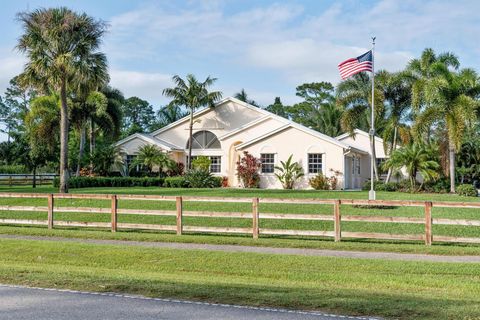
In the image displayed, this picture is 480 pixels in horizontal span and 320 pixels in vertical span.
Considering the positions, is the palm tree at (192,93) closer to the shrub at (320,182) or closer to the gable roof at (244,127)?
the gable roof at (244,127)

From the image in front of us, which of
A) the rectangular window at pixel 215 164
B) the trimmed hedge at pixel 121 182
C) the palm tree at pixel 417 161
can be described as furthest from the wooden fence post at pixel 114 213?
the rectangular window at pixel 215 164

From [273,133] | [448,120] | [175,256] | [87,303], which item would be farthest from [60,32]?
[87,303]

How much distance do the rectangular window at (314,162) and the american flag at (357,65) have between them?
37.7 feet

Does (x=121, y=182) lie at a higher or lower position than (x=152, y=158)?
lower

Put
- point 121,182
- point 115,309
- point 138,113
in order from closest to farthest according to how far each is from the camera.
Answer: point 115,309, point 121,182, point 138,113

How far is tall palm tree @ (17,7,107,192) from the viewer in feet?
88.0

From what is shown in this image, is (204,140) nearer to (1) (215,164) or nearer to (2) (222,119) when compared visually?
(2) (222,119)

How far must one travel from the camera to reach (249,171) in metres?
35.4

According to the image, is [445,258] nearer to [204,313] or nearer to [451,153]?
[204,313]

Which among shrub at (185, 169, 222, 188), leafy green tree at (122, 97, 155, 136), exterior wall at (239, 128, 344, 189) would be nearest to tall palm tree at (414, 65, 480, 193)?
exterior wall at (239, 128, 344, 189)

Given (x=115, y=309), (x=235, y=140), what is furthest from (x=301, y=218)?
(x=235, y=140)

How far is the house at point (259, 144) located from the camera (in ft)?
114

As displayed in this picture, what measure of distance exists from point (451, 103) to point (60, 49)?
20.3m

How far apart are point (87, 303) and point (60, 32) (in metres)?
22.1
